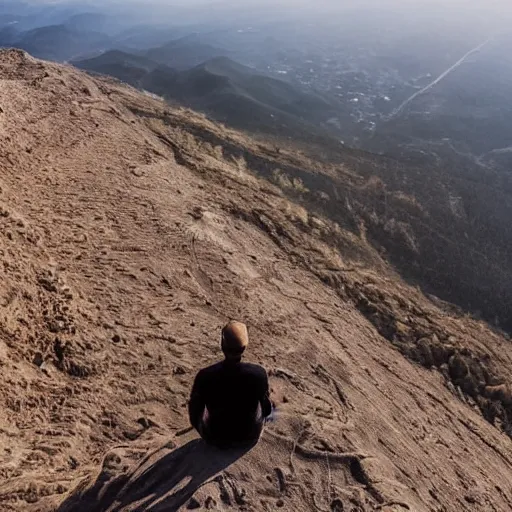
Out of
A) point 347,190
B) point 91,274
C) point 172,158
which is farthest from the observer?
point 347,190

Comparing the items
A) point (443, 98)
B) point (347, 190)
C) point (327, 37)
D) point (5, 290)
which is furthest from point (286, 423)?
point (327, 37)

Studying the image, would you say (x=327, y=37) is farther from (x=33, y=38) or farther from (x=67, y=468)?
(x=67, y=468)

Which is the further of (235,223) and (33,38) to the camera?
(33,38)

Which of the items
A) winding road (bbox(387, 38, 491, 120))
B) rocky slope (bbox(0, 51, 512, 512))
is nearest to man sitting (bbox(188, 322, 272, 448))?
rocky slope (bbox(0, 51, 512, 512))

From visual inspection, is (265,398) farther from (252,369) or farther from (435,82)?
(435,82)

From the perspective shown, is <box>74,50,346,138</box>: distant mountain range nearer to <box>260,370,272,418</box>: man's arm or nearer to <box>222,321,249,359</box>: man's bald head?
<box>260,370,272,418</box>: man's arm

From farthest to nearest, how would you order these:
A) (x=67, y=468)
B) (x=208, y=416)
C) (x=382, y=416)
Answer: (x=382, y=416)
(x=67, y=468)
(x=208, y=416)
